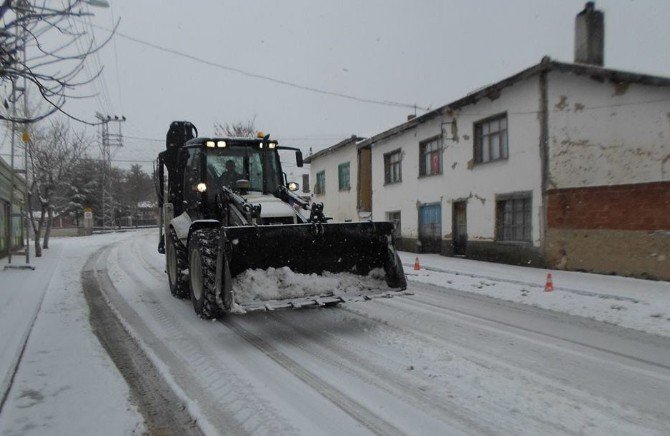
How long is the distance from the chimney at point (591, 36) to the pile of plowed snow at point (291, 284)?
40.6ft

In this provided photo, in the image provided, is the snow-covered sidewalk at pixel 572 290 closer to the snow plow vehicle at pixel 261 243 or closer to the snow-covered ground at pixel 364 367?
the snow-covered ground at pixel 364 367

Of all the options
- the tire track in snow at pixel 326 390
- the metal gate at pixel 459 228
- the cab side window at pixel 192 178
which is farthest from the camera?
the metal gate at pixel 459 228

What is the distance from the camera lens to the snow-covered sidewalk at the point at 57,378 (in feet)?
11.6

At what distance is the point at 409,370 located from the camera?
4.61m

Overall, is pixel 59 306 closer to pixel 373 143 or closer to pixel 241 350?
pixel 241 350

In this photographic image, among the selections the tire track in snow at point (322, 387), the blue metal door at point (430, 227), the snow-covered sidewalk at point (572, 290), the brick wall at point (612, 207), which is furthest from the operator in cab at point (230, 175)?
the blue metal door at point (430, 227)

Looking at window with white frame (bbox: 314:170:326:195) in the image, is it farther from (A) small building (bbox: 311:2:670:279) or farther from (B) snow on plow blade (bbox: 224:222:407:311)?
(B) snow on plow blade (bbox: 224:222:407:311)

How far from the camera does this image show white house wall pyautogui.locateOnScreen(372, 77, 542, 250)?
1390 centimetres

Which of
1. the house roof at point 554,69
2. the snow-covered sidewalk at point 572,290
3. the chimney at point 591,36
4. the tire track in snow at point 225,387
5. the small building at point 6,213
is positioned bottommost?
the tire track in snow at point 225,387

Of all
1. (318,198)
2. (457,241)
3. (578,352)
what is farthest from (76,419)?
(318,198)

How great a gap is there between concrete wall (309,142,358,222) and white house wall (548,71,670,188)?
12.2 m

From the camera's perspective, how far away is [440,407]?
3783mm

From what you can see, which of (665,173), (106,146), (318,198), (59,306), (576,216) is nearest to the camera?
(59,306)

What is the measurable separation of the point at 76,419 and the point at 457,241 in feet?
49.8
